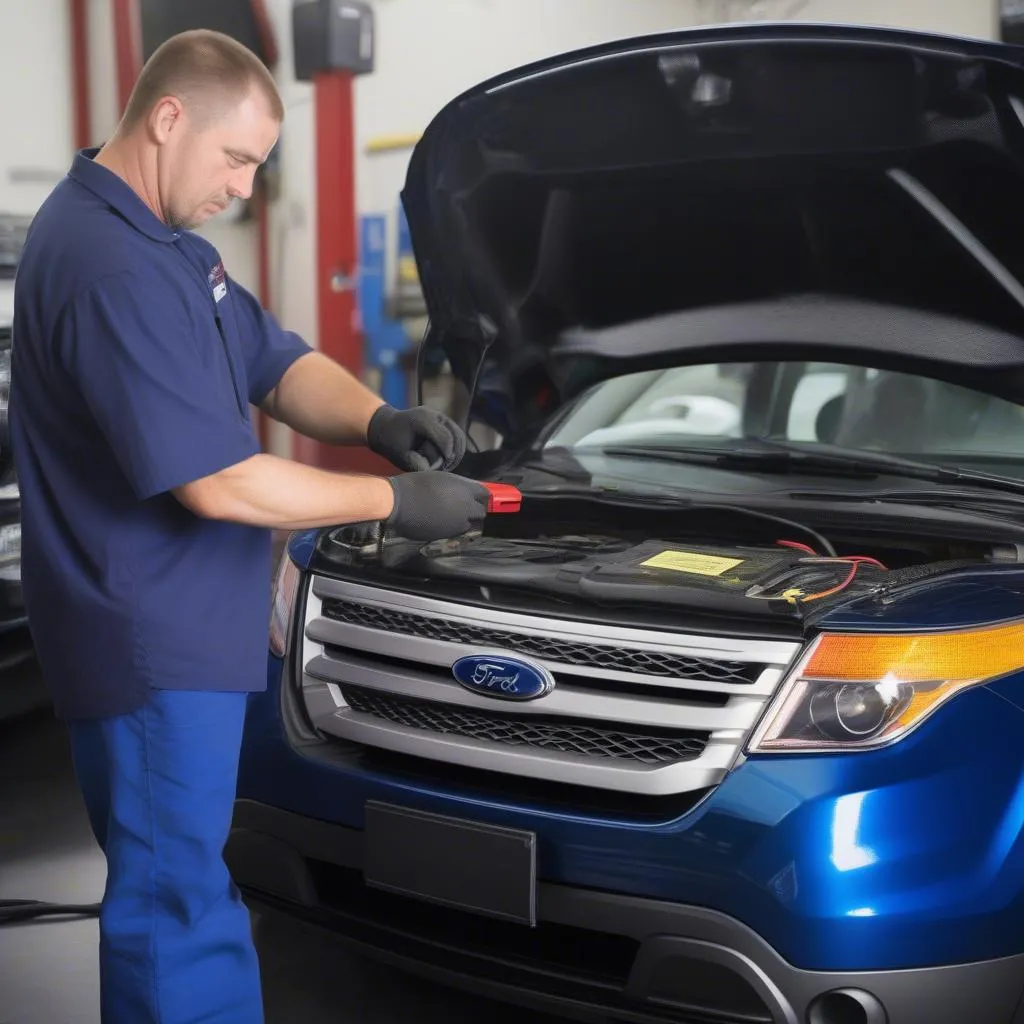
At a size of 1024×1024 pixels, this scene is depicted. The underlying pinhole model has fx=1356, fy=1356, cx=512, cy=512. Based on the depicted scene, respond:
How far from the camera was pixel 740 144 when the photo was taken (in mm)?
2416

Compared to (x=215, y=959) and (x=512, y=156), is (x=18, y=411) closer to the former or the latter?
(x=215, y=959)

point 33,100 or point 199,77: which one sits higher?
point 199,77

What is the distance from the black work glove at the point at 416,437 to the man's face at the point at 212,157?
0.64 m

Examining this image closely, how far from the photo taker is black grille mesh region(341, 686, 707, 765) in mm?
1883

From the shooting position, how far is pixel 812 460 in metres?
2.69

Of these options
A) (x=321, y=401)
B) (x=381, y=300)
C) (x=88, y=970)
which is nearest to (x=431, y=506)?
(x=321, y=401)

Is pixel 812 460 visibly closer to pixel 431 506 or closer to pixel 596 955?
pixel 431 506

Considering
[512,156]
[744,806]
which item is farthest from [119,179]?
[744,806]

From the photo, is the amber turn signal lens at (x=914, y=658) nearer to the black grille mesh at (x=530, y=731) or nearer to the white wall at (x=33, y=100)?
the black grille mesh at (x=530, y=731)

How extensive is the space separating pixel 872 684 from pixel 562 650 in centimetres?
44

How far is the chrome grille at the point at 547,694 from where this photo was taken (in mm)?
1834

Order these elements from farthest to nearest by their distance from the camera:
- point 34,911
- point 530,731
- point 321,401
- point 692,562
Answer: point 34,911
point 321,401
point 692,562
point 530,731

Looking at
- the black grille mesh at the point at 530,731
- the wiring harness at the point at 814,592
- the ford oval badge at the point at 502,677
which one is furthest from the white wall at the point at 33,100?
the wiring harness at the point at 814,592

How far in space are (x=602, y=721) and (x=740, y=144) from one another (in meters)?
1.11
